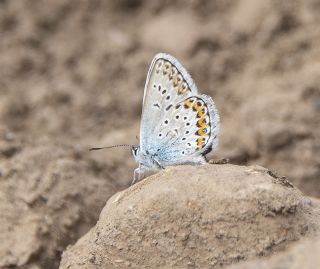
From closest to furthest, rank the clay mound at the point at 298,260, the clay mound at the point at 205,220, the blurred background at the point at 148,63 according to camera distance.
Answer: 1. the clay mound at the point at 298,260
2. the clay mound at the point at 205,220
3. the blurred background at the point at 148,63

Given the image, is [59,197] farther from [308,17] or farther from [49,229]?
[308,17]

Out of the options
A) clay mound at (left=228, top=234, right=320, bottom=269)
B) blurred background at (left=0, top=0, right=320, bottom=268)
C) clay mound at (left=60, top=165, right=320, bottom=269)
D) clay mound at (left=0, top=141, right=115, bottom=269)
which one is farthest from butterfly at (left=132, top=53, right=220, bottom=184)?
clay mound at (left=228, top=234, right=320, bottom=269)

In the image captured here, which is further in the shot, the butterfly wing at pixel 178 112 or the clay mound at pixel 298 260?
the butterfly wing at pixel 178 112

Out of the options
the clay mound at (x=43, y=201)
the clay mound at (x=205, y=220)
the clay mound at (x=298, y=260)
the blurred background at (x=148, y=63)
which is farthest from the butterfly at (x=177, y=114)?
the clay mound at (x=298, y=260)

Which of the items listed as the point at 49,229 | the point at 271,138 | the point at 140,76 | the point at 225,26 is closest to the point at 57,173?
the point at 49,229

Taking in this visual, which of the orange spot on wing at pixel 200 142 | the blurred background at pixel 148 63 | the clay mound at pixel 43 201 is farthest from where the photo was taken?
the blurred background at pixel 148 63

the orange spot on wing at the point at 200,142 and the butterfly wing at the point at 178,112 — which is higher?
the butterfly wing at the point at 178,112

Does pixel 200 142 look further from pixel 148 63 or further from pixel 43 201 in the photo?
pixel 148 63

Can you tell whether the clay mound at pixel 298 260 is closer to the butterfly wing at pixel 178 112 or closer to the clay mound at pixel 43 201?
the butterfly wing at pixel 178 112
